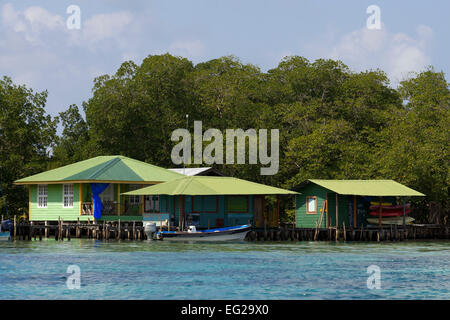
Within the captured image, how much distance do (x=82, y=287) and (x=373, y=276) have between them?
39.0 ft

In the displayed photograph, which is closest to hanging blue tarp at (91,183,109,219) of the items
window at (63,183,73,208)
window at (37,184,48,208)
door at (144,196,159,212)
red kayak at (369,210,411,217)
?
window at (63,183,73,208)

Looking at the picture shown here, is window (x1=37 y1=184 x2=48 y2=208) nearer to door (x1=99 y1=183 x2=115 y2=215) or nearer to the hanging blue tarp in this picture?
door (x1=99 y1=183 x2=115 y2=215)

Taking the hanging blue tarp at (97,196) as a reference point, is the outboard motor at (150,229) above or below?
below

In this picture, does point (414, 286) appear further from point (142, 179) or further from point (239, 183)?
point (142, 179)

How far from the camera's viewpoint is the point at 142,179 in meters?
59.4

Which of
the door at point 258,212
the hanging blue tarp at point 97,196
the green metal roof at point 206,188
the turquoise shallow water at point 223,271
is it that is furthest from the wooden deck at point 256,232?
Answer: the turquoise shallow water at point 223,271

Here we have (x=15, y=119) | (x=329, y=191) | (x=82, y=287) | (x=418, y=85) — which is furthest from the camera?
(x=418, y=85)

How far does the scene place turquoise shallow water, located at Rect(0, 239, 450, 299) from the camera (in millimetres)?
27797

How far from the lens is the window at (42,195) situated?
60875 mm

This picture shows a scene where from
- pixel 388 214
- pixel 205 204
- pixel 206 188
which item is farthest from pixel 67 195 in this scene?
pixel 388 214

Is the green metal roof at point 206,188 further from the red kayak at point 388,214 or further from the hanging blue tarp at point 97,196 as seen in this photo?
the red kayak at point 388,214

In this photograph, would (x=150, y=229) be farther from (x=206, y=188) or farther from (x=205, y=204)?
(x=205, y=204)

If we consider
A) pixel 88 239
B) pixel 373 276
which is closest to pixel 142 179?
pixel 88 239
